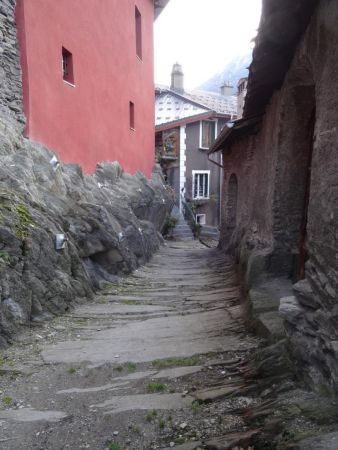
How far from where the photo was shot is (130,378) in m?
3.38

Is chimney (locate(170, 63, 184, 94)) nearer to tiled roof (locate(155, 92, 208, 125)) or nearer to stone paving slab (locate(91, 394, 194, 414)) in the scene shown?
tiled roof (locate(155, 92, 208, 125))

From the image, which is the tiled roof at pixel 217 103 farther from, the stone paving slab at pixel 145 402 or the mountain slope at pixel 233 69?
the mountain slope at pixel 233 69

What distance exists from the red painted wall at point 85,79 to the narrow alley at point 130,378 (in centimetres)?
396

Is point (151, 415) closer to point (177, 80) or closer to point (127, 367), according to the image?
point (127, 367)

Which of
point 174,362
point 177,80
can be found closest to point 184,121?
point 177,80

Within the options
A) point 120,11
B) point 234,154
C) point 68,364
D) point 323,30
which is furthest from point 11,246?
point 120,11

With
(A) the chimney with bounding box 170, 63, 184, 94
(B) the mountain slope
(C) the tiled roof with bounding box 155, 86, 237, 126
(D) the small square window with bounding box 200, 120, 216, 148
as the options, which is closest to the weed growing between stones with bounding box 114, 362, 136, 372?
(C) the tiled roof with bounding box 155, 86, 237, 126

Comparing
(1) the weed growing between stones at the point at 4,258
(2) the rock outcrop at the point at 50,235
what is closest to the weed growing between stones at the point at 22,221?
(2) the rock outcrop at the point at 50,235

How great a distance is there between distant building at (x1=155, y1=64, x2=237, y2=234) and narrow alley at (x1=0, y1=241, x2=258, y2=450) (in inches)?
624

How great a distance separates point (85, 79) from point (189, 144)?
503 inches

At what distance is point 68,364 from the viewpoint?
12.0 ft

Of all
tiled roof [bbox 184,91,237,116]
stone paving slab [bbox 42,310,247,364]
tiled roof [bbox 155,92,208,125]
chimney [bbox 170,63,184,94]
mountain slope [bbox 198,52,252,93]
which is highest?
mountain slope [bbox 198,52,252,93]

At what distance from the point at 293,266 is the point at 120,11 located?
375 inches

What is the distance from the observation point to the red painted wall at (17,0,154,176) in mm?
6688
